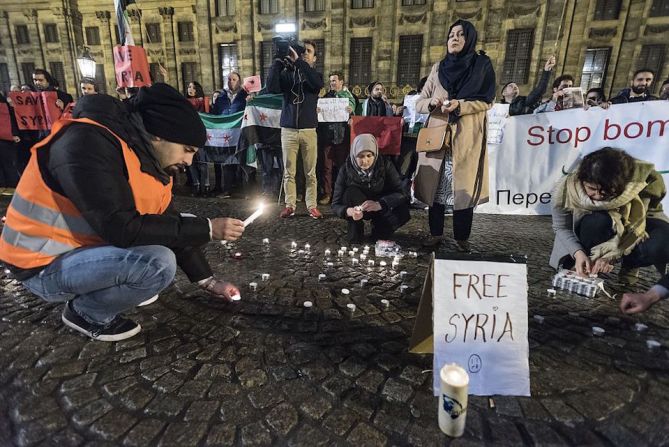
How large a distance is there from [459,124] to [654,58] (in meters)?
20.3

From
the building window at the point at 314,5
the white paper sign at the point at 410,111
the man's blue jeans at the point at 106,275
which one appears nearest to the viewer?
the man's blue jeans at the point at 106,275

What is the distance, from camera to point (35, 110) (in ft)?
24.8

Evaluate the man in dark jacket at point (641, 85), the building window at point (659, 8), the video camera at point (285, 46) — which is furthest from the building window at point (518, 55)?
the video camera at point (285, 46)

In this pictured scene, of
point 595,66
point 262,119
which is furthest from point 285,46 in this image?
point 595,66

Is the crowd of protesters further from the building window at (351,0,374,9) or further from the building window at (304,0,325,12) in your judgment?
the building window at (304,0,325,12)

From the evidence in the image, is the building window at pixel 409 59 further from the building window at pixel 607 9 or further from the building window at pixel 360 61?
the building window at pixel 607 9

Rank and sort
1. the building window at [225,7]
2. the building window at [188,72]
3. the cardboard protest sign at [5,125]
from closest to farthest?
the cardboard protest sign at [5,125] < the building window at [225,7] < the building window at [188,72]

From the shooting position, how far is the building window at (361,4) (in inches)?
745

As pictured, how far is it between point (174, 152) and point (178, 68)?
24784 mm

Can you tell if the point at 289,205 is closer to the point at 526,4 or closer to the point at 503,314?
the point at 503,314

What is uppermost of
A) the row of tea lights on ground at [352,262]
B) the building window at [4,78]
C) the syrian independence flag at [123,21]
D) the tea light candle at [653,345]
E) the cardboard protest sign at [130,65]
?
the building window at [4,78]

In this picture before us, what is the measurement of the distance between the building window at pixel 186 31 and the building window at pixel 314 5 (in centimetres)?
814

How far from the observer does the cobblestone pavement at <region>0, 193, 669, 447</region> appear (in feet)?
5.70

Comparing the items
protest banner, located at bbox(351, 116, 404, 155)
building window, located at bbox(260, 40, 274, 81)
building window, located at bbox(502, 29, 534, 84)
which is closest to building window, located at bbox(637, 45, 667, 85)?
building window, located at bbox(502, 29, 534, 84)
